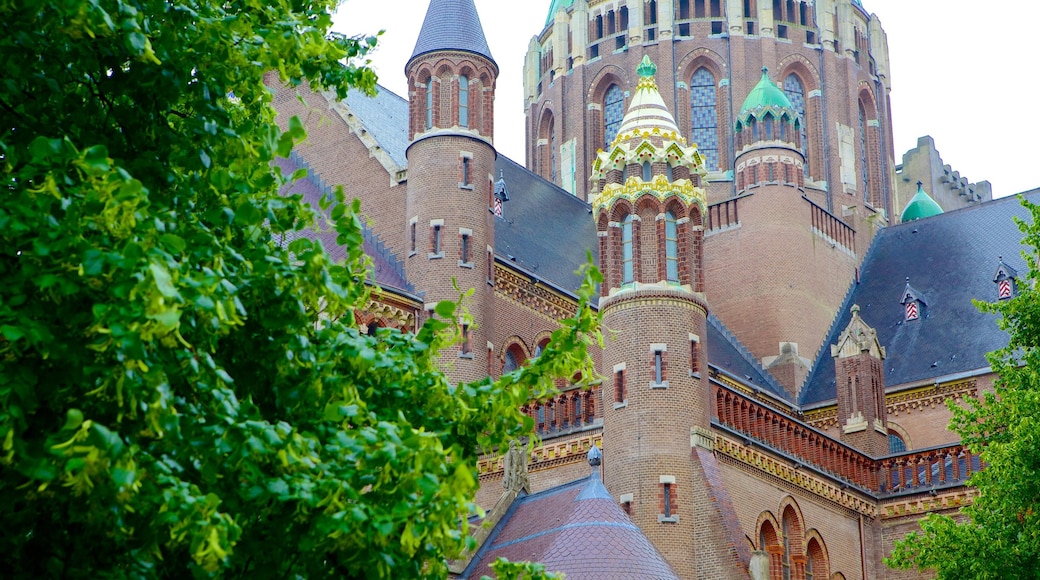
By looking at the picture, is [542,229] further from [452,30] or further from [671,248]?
[671,248]

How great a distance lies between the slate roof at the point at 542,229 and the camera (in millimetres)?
43719

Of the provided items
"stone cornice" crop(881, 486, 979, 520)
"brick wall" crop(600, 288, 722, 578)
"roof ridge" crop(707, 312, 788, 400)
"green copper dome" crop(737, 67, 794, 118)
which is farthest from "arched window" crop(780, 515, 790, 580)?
"green copper dome" crop(737, 67, 794, 118)

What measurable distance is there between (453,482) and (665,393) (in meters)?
21.6

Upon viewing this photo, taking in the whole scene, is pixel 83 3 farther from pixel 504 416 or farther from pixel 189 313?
pixel 504 416

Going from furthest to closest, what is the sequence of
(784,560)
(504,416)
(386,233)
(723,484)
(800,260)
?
(800,260) → (386,233) → (784,560) → (723,484) → (504,416)

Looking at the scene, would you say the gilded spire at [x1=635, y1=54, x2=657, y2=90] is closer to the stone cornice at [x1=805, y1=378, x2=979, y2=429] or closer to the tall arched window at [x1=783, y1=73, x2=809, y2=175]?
the stone cornice at [x1=805, y1=378, x2=979, y2=429]

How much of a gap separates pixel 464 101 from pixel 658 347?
9543mm

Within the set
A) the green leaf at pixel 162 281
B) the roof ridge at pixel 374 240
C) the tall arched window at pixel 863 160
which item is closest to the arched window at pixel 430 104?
the roof ridge at pixel 374 240

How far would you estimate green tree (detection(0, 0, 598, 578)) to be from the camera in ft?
36.5

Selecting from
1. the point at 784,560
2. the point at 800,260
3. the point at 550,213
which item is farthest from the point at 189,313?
the point at 800,260

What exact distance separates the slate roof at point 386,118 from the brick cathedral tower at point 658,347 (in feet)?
27.0

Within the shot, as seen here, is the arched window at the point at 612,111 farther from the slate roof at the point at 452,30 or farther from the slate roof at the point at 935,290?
the slate roof at the point at 452,30

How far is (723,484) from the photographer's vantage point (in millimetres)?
33719

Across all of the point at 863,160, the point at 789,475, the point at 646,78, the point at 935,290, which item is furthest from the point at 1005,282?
the point at 646,78
